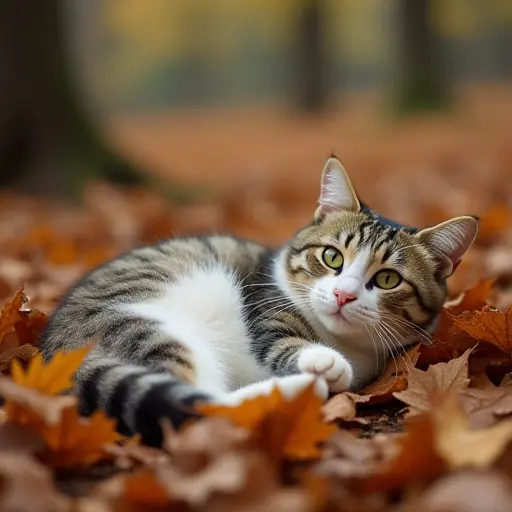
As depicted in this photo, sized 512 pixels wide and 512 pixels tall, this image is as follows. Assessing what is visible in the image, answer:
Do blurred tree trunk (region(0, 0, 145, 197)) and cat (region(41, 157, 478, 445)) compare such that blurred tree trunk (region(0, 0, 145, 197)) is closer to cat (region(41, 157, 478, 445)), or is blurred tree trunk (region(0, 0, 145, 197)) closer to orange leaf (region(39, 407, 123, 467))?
cat (region(41, 157, 478, 445))

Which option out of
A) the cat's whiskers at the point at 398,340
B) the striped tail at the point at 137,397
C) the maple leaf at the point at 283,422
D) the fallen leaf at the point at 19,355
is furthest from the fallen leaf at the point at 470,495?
the fallen leaf at the point at 19,355

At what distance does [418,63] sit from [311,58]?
5.46 meters

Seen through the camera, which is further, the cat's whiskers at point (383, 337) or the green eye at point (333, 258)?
the green eye at point (333, 258)

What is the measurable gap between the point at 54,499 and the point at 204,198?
6.04 meters

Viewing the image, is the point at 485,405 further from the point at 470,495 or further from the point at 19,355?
the point at 19,355

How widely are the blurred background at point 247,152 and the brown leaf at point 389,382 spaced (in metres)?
1.22

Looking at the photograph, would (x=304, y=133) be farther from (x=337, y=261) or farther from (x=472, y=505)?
(x=472, y=505)

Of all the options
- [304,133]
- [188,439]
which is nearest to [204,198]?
[188,439]

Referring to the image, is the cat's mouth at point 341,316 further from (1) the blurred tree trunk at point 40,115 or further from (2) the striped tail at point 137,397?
(1) the blurred tree trunk at point 40,115

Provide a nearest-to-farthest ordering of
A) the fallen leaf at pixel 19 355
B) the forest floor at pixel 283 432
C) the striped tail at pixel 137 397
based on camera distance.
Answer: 1. the forest floor at pixel 283 432
2. the striped tail at pixel 137 397
3. the fallen leaf at pixel 19 355

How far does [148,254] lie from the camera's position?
3.08 m

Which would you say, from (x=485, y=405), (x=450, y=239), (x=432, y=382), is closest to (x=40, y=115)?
(x=450, y=239)

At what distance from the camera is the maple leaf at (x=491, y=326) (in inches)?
100

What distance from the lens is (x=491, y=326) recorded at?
2572 millimetres
